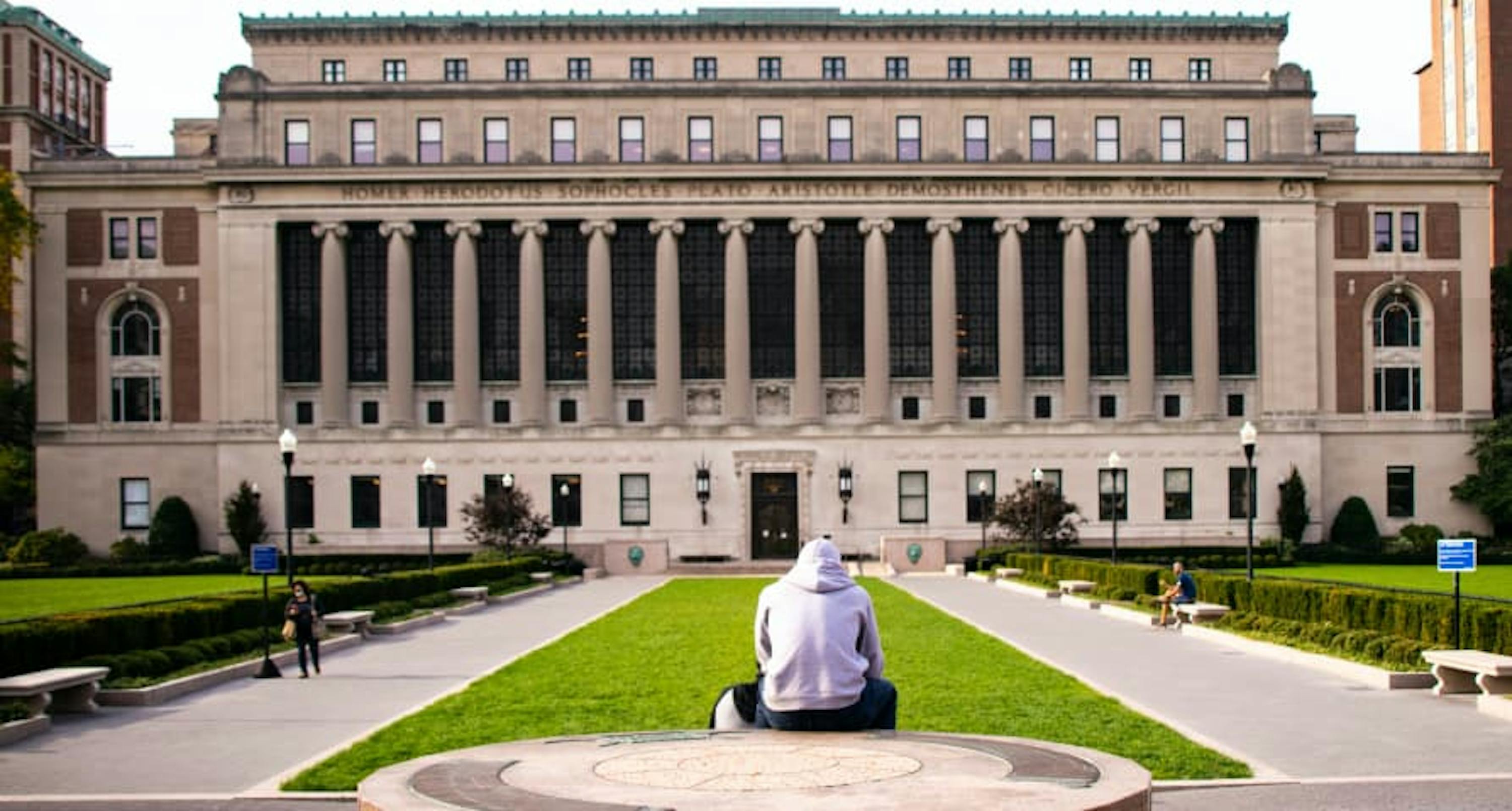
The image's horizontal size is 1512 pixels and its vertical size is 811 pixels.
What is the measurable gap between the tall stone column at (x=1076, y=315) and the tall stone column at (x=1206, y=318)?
480 centimetres

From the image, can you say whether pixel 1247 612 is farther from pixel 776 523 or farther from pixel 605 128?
pixel 605 128

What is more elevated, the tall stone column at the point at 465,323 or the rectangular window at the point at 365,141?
the rectangular window at the point at 365,141

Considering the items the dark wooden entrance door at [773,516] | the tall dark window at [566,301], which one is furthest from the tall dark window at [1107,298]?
the tall dark window at [566,301]

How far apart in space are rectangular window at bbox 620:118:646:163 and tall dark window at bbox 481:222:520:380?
20.5 feet

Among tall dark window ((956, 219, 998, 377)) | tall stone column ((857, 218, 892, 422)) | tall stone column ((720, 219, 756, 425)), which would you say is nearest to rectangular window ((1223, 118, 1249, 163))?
tall dark window ((956, 219, 998, 377))

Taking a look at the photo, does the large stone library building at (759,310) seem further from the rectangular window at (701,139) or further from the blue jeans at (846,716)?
the blue jeans at (846,716)

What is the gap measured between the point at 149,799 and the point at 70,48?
10258 cm

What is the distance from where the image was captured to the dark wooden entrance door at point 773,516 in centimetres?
8200

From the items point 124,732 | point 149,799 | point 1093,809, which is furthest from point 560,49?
point 1093,809

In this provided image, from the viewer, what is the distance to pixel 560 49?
287 ft

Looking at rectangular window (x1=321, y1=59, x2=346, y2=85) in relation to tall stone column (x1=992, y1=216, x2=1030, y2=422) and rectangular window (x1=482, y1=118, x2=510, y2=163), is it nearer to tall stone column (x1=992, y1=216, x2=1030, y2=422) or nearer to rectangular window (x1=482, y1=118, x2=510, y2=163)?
rectangular window (x1=482, y1=118, x2=510, y2=163)

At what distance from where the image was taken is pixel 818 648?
45.7 feet

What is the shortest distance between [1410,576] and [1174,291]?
25389mm

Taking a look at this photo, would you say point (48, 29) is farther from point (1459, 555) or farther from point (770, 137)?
point (1459, 555)
